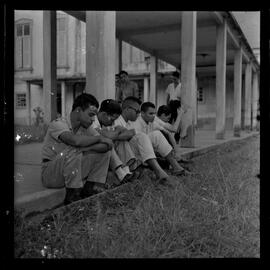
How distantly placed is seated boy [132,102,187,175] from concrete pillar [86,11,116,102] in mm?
499

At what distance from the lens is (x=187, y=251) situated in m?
1.95

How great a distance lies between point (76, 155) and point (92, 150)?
179 mm

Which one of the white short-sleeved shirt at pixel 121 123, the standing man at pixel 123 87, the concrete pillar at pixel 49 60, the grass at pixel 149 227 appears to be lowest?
the grass at pixel 149 227

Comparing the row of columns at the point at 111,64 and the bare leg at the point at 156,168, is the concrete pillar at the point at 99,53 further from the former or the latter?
the bare leg at the point at 156,168

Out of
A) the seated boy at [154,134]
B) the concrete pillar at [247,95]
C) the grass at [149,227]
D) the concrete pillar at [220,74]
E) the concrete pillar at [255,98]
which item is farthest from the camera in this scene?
the concrete pillar at [255,98]

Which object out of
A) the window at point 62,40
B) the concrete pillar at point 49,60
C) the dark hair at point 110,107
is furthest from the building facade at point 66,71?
the dark hair at point 110,107

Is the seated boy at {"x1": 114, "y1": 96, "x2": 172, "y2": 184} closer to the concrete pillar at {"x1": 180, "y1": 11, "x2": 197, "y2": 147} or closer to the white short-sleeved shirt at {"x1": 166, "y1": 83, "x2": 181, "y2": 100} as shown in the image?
the concrete pillar at {"x1": 180, "y1": 11, "x2": 197, "y2": 147}

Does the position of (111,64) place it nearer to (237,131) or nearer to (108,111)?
(108,111)

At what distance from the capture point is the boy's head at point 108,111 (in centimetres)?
320

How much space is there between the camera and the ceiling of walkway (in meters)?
7.86

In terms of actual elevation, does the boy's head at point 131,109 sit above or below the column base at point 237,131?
above
